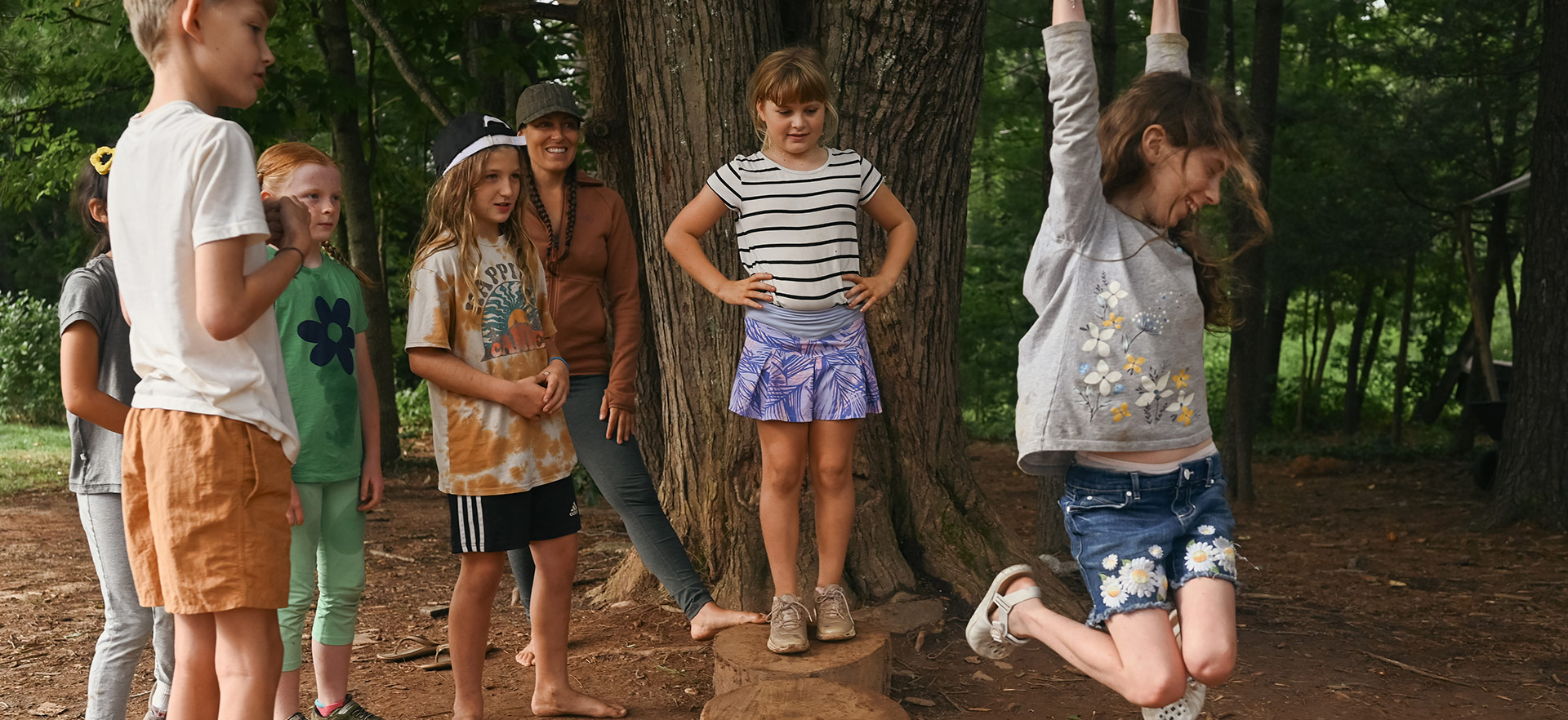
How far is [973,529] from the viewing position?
462 cm

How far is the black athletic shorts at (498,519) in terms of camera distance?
10.8ft

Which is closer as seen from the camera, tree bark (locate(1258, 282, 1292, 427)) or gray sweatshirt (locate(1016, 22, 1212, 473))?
gray sweatshirt (locate(1016, 22, 1212, 473))

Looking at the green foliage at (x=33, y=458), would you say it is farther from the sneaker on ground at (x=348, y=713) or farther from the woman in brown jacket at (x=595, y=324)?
the woman in brown jacket at (x=595, y=324)

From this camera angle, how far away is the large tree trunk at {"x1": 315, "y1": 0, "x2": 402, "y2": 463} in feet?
31.9

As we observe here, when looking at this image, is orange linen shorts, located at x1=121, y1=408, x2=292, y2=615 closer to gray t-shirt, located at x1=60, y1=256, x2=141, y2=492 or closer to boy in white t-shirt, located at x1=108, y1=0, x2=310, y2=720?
boy in white t-shirt, located at x1=108, y1=0, x2=310, y2=720

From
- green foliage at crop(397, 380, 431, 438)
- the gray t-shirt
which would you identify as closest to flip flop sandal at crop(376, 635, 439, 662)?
the gray t-shirt

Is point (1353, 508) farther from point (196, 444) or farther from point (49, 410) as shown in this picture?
point (49, 410)

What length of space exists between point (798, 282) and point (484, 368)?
0.98m

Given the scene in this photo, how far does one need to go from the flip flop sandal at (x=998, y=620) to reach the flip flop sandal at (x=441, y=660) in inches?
76.2

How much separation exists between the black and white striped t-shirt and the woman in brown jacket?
59 cm

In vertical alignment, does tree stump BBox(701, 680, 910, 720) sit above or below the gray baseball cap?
below

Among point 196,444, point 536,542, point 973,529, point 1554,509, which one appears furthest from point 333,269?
point 1554,509

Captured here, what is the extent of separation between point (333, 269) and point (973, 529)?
2679mm

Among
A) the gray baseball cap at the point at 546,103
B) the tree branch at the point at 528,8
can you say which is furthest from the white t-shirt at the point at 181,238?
the tree branch at the point at 528,8
